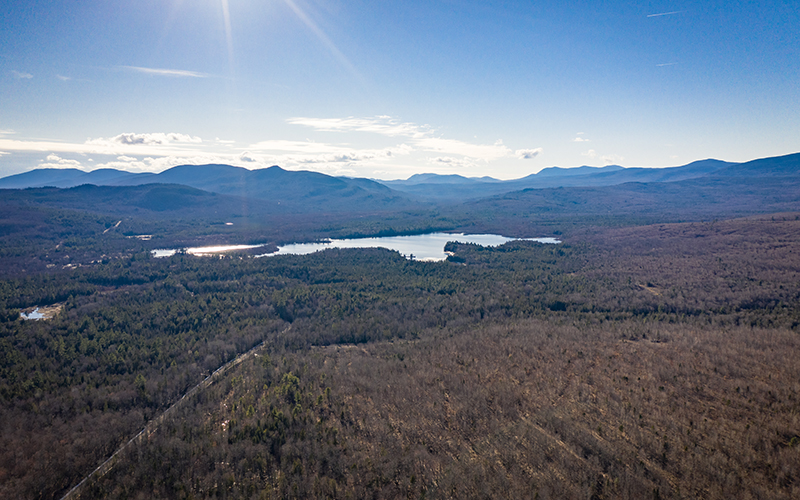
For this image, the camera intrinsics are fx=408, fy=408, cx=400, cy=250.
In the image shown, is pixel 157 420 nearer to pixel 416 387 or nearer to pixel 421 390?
pixel 416 387

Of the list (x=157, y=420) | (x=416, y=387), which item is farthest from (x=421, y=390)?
(x=157, y=420)

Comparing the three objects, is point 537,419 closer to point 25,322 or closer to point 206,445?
point 206,445

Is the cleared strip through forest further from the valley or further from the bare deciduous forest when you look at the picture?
the bare deciduous forest

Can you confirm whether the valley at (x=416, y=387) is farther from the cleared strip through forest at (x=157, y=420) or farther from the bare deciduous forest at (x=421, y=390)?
the cleared strip through forest at (x=157, y=420)

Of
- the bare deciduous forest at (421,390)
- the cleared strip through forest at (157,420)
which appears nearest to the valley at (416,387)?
the bare deciduous forest at (421,390)

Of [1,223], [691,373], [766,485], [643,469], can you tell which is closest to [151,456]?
[643,469]

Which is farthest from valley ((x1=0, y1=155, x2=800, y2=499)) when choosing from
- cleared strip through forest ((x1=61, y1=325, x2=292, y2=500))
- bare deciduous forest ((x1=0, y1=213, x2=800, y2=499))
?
cleared strip through forest ((x1=61, y1=325, x2=292, y2=500))
